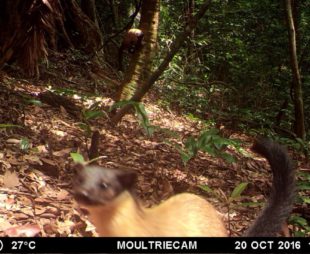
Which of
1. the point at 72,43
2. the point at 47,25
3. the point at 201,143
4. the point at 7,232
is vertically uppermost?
the point at 72,43

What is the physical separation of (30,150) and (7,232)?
1.40 meters

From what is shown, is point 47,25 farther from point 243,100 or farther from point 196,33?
point 196,33

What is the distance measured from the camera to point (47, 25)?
6270 millimetres

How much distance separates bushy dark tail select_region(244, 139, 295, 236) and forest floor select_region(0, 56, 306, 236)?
56cm

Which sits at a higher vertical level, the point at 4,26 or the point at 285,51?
Result: the point at 285,51

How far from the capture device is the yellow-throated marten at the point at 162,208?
2281mm

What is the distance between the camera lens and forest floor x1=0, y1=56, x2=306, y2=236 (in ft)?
11.5

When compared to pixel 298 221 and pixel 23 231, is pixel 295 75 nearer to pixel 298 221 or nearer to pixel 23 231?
pixel 298 221

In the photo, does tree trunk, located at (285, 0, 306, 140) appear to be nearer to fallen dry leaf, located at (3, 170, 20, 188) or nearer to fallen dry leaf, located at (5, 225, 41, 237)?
fallen dry leaf, located at (3, 170, 20, 188)

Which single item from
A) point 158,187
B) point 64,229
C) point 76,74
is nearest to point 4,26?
point 76,74

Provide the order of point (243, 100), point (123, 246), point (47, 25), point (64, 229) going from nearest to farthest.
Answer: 1. point (123, 246)
2. point (64, 229)
3. point (47, 25)
4. point (243, 100)

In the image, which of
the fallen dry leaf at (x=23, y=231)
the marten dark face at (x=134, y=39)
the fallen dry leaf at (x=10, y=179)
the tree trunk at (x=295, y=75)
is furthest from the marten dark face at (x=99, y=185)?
the tree trunk at (x=295, y=75)

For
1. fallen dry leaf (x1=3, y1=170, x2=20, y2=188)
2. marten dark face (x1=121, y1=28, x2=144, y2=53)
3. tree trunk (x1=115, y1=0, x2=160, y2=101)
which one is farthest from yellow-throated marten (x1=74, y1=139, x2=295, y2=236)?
marten dark face (x1=121, y1=28, x2=144, y2=53)

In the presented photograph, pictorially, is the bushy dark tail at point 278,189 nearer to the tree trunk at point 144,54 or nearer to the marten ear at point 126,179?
the marten ear at point 126,179
